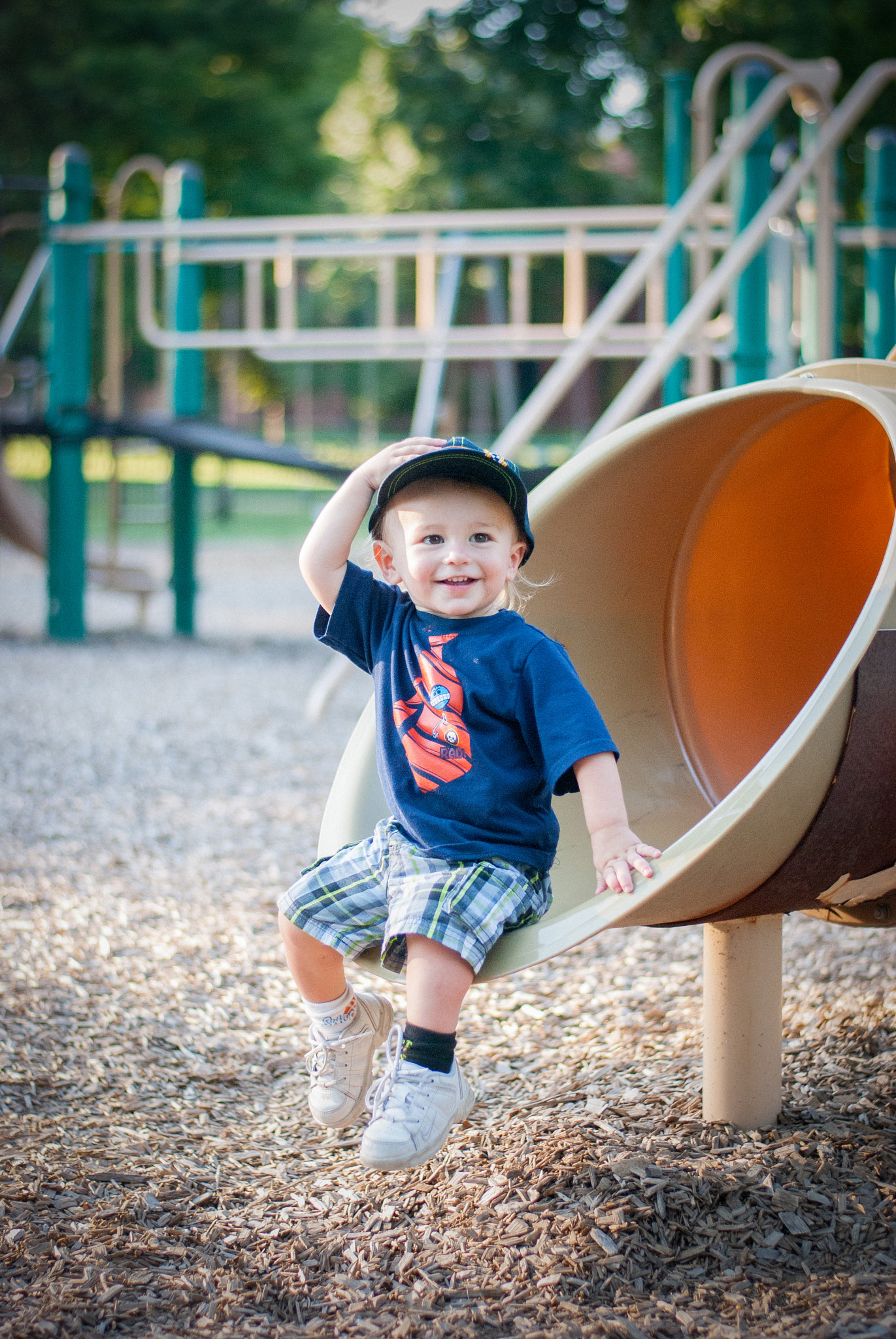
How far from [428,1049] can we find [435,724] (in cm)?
51

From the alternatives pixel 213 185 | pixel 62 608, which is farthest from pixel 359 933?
pixel 213 185

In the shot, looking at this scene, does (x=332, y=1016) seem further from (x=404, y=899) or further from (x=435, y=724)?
(x=435, y=724)

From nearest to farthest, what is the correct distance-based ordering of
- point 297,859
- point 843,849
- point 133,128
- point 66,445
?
point 843,849, point 297,859, point 66,445, point 133,128

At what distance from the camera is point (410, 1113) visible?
188 centimetres

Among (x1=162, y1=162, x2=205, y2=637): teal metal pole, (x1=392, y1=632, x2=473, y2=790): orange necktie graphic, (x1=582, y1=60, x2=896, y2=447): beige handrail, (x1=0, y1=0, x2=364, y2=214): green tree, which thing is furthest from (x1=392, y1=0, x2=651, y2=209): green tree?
(x1=392, y1=632, x2=473, y2=790): orange necktie graphic

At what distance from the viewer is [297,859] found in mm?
4172

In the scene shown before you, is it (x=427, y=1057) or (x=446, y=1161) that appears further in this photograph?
(x=446, y=1161)

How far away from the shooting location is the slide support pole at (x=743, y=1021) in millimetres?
2240

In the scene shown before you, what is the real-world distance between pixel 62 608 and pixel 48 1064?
621 centimetres

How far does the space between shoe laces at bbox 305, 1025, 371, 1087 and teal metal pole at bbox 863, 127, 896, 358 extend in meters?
5.59

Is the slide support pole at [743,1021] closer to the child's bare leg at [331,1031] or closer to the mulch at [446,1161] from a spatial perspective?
the mulch at [446,1161]

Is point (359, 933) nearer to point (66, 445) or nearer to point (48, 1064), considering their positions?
point (48, 1064)

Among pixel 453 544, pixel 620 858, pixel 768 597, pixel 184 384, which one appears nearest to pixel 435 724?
pixel 453 544

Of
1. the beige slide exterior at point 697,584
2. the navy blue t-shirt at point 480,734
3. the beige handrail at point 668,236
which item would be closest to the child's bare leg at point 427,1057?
the navy blue t-shirt at point 480,734
